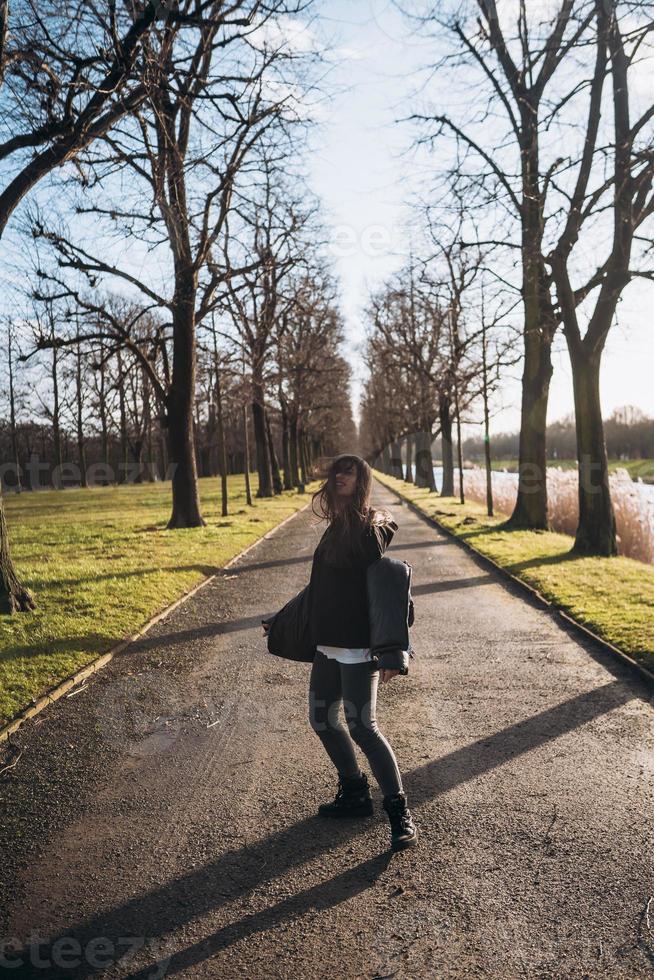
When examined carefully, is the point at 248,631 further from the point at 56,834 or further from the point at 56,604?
the point at 56,834

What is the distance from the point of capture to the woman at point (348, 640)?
151 inches

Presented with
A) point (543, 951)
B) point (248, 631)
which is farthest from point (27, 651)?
point (543, 951)

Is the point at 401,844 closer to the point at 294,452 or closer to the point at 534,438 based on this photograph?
the point at 534,438

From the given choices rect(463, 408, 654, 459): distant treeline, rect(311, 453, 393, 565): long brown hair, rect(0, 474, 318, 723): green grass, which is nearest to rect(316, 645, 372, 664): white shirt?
rect(311, 453, 393, 565): long brown hair

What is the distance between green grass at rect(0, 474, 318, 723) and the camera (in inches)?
283

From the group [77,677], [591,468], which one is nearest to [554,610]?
[591,468]

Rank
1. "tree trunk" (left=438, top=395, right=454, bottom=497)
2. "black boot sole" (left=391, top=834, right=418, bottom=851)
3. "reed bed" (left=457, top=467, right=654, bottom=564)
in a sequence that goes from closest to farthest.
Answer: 1. "black boot sole" (left=391, top=834, right=418, bottom=851)
2. "reed bed" (left=457, top=467, right=654, bottom=564)
3. "tree trunk" (left=438, top=395, right=454, bottom=497)

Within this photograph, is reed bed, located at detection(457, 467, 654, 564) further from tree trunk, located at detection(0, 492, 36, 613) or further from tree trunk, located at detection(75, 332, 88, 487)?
tree trunk, located at detection(75, 332, 88, 487)

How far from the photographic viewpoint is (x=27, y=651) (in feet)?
24.3

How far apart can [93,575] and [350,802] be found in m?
8.49

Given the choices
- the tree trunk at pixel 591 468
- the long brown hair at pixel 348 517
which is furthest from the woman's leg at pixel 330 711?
the tree trunk at pixel 591 468

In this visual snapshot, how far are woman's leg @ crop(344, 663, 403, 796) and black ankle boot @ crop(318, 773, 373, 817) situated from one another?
28cm

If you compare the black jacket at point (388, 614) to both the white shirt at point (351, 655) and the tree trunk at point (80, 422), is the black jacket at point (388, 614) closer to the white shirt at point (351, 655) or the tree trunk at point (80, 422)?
the white shirt at point (351, 655)

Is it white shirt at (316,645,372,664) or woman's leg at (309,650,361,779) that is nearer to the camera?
white shirt at (316,645,372,664)
